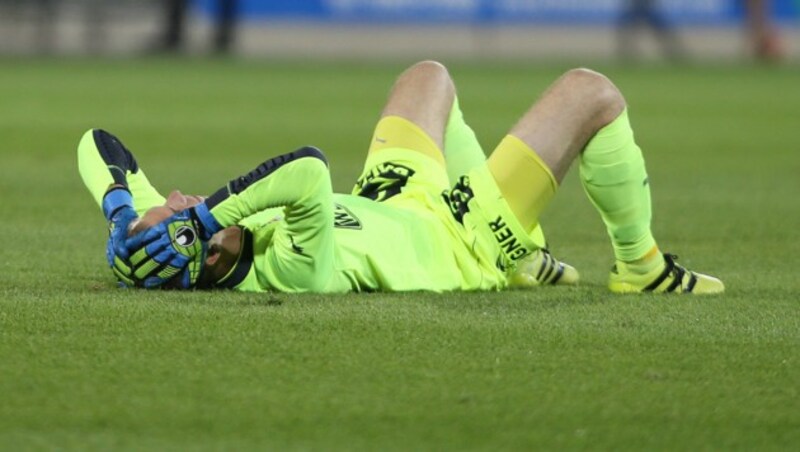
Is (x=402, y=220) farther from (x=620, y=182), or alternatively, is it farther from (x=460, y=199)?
(x=620, y=182)

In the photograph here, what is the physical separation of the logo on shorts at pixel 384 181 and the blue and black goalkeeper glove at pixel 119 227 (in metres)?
0.86

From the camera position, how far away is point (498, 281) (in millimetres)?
5043

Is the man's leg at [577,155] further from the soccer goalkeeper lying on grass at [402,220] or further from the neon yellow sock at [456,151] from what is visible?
the neon yellow sock at [456,151]

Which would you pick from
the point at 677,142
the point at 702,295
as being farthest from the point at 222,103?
the point at 702,295

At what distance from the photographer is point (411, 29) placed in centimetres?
2489

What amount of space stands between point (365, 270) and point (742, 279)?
143cm

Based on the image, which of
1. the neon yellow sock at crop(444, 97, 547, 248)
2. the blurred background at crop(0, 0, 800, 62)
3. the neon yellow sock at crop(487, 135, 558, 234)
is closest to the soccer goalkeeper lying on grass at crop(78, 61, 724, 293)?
the neon yellow sock at crop(487, 135, 558, 234)

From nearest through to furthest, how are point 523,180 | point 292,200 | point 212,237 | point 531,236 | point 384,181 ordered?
1. point 292,200
2. point 212,237
3. point 523,180
4. point 531,236
5. point 384,181

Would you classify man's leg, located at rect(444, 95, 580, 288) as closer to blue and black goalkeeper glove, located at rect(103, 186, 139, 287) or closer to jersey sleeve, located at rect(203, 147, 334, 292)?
jersey sleeve, located at rect(203, 147, 334, 292)

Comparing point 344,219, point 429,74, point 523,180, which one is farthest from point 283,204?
point 429,74

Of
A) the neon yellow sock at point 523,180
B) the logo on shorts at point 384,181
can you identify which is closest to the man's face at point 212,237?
the logo on shorts at point 384,181

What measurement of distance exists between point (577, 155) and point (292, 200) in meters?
0.99

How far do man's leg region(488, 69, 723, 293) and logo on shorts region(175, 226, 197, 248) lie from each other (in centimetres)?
98

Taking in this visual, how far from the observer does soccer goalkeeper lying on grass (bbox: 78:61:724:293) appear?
15.0ft
